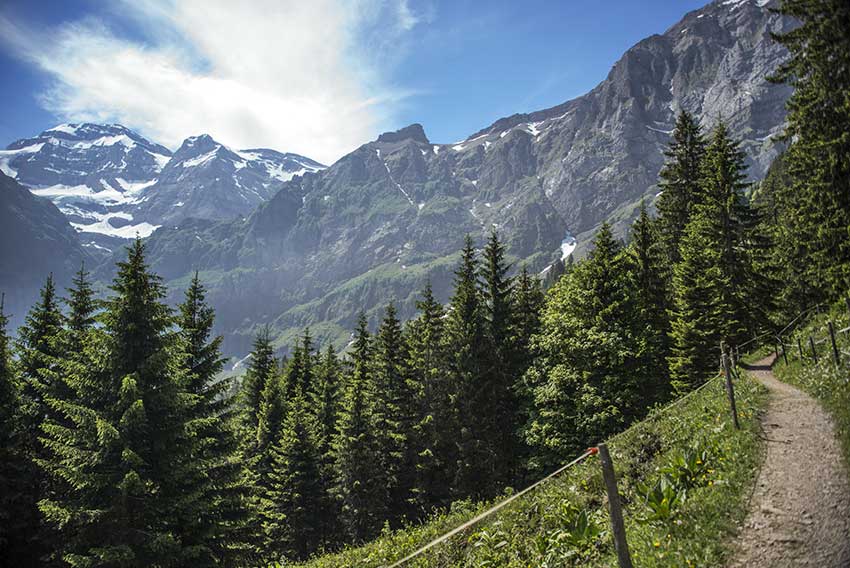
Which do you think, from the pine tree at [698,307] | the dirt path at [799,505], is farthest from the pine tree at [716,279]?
the dirt path at [799,505]

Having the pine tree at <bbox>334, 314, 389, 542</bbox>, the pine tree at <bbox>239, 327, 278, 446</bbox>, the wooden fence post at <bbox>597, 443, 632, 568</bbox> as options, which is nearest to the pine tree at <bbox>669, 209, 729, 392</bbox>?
the pine tree at <bbox>334, 314, 389, 542</bbox>

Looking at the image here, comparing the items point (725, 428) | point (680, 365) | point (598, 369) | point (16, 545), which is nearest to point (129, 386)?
point (16, 545)

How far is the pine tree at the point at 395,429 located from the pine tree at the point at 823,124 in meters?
26.9

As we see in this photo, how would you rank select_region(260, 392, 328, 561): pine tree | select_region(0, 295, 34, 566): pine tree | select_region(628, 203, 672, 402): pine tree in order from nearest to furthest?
select_region(0, 295, 34, 566): pine tree → select_region(628, 203, 672, 402): pine tree → select_region(260, 392, 328, 561): pine tree

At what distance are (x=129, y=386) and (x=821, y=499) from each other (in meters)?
19.0

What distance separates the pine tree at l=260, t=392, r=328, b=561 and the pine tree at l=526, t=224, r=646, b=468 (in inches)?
730

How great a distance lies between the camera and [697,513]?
8.27 meters

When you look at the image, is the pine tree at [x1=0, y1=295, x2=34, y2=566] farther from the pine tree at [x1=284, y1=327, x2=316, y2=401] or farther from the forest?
the pine tree at [x1=284, y1=327, x2=316, y2=401]

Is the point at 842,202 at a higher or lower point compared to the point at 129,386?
higher

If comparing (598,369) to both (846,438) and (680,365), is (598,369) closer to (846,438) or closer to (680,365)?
(680,365)

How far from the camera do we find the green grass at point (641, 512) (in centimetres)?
802

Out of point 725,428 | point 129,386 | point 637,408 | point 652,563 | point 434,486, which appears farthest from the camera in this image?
point 434,486

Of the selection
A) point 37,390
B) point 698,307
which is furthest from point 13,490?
point 698,307

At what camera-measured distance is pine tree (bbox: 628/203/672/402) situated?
2966 centimetres
